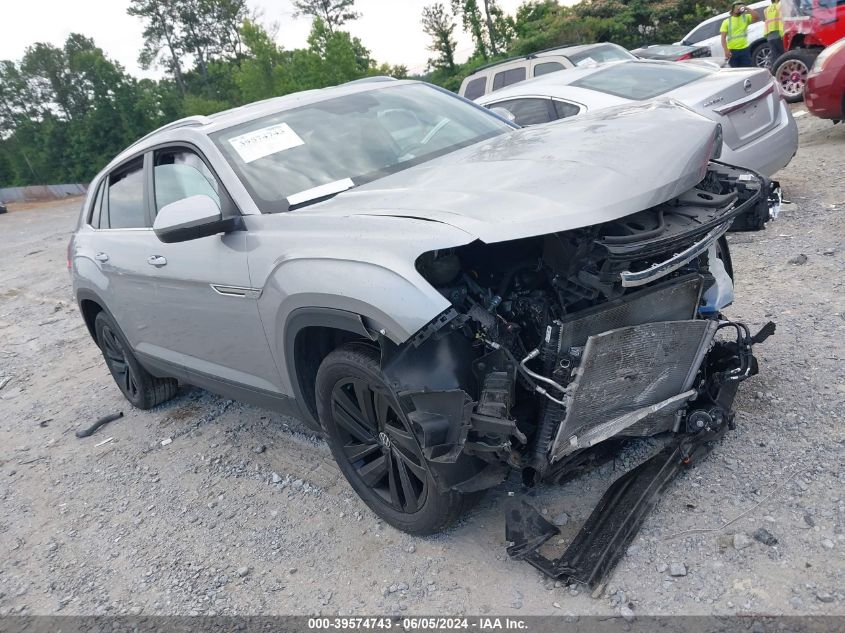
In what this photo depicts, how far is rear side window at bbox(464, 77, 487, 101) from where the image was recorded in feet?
38.8

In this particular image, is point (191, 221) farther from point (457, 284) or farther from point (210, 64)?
point (210, 64)

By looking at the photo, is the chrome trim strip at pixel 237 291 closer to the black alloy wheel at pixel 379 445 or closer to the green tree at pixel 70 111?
the black alloy wheel at pixel 379 445

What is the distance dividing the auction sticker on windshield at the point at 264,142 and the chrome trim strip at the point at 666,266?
76.9 inches

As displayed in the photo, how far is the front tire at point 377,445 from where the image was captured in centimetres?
275

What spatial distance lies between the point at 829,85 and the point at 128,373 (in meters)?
7.82

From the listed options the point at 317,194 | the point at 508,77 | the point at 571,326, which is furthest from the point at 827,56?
the point at 571,326

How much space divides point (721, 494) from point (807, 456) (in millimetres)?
435

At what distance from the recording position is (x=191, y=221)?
3.10 meters

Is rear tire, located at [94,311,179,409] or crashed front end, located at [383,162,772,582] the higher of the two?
crashed front end, located at [383,162,772,582]

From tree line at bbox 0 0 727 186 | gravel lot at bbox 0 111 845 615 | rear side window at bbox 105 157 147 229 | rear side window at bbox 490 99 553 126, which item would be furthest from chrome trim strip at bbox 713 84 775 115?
tree line at bbox 0 0 727 186

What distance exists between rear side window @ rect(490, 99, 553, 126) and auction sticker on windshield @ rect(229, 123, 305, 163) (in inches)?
153

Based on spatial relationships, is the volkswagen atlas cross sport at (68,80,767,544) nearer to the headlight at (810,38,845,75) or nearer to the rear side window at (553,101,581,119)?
the rear side window at (553,101,581,119)

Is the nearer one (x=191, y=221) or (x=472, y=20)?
(x=191, y=221)

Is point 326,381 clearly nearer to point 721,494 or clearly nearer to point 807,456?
point 721,494
